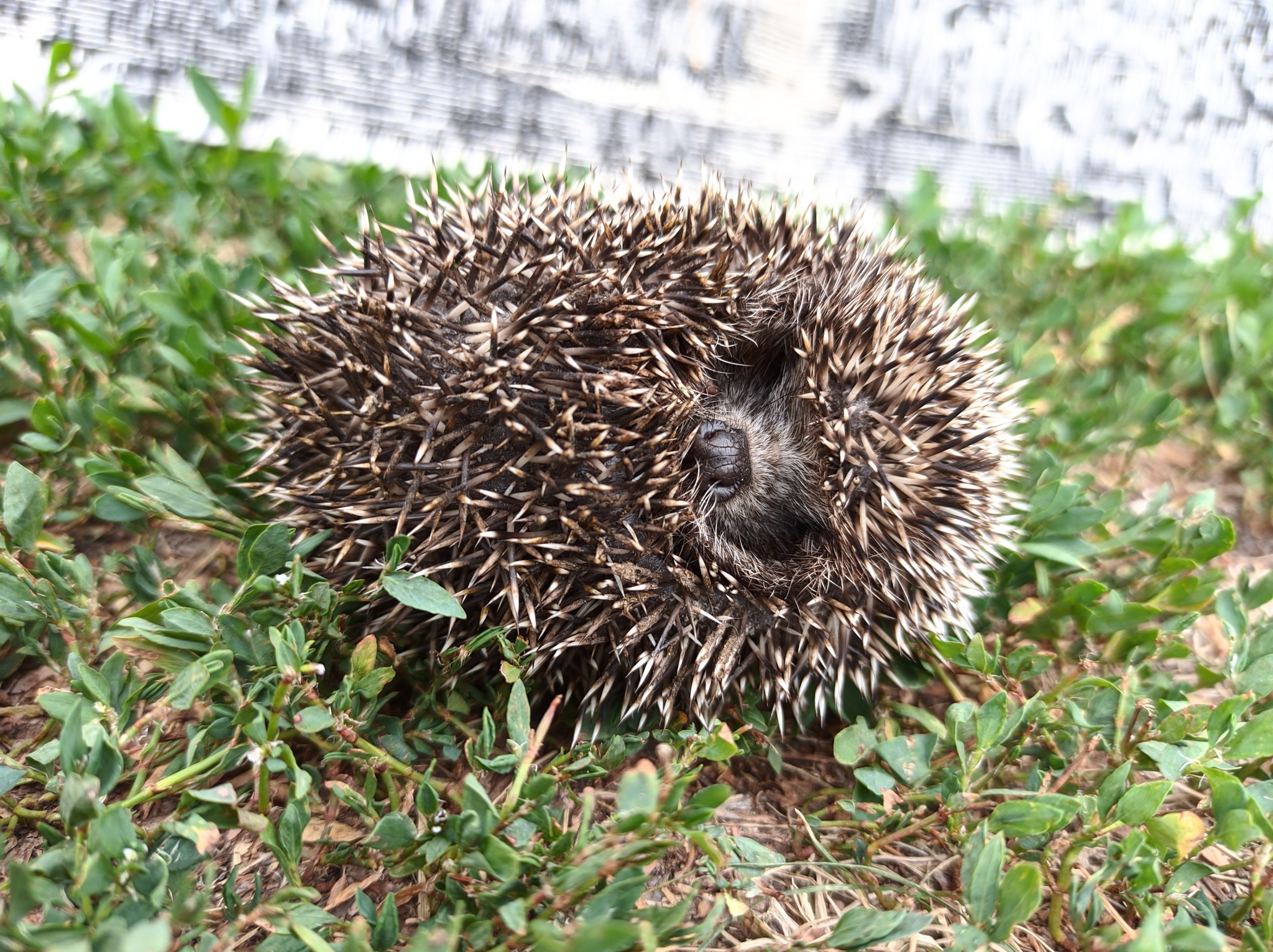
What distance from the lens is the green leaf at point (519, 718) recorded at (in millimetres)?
2340

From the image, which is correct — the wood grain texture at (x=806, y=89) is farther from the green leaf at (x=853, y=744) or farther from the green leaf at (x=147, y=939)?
the green leaf at (x=147, y=939)

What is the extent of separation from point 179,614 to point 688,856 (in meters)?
1.66

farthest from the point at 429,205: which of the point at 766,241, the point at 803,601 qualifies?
the point at 803,601

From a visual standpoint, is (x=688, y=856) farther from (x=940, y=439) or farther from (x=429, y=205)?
(x=429, y=205)

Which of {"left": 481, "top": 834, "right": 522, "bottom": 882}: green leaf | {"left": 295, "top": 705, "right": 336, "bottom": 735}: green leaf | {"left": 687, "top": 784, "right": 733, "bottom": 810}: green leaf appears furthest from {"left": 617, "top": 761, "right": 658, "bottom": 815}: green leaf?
{"left": 295, "top": 705, "right": 336, "bottom": 735}: green leaf

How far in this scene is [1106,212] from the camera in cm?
670

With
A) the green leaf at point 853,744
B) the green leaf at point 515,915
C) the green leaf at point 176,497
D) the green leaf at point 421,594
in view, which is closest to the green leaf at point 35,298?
the green leaf at point 176,497

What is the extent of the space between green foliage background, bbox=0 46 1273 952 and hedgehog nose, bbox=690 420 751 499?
80 centimetres

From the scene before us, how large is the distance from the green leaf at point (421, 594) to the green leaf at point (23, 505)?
1.24 meters

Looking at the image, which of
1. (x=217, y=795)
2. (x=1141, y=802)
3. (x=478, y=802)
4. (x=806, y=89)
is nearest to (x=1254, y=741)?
(x=1141, y=802)

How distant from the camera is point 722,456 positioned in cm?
293

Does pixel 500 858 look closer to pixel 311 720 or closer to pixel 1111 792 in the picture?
pixel 311 720

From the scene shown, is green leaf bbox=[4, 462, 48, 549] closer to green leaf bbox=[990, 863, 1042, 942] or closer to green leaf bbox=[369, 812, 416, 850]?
green leaf bbox=[369, 812, 416, 850]

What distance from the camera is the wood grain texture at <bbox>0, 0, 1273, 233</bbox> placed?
18.1 feet
